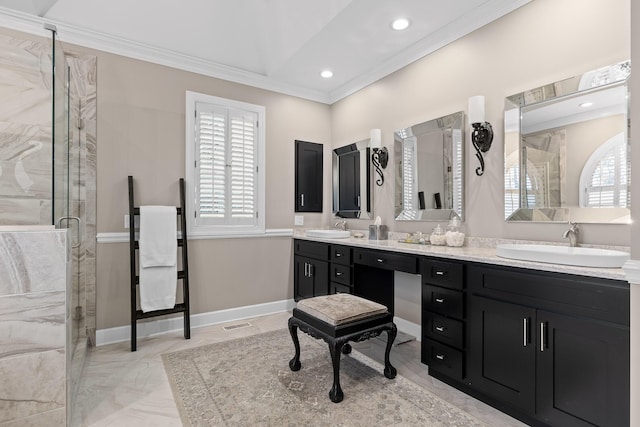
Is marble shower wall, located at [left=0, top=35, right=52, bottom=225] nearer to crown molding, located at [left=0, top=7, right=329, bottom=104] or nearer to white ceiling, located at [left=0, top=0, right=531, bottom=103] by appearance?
crown molding, located at [left=0, top=7, right=329, bottom=104]

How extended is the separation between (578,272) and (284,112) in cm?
325

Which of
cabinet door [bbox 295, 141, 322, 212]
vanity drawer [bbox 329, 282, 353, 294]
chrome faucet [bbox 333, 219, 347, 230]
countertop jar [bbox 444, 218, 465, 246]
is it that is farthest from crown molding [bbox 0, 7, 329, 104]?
countertop jar [bbox 444, 218, 465, 246]

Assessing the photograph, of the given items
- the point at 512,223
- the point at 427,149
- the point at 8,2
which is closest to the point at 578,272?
the point at 512,223

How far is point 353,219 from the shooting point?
12.6 ft

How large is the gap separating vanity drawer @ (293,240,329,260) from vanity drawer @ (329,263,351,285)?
167 millimetres

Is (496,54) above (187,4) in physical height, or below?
below

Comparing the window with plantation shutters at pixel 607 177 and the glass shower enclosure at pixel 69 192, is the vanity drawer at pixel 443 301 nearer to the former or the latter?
the window with plantation shutters at pixel 607 177

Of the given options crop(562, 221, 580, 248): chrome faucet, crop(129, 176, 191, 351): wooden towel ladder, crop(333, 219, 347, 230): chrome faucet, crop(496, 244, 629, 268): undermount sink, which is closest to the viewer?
crop(496, 244, 629, 268): undermount sink

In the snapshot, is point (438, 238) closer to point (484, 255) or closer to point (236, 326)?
point (484, 255)

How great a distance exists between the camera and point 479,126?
2447 mm

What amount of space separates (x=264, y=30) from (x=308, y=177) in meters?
1.66

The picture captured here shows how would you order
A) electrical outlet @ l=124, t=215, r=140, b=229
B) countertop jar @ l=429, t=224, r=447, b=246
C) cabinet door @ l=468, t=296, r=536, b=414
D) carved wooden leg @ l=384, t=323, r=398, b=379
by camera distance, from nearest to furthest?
cabinet door @ l=468, t=296, r=536, b=414, carved wooden leg @ l=384, t=323, r=398, b=379, countertop jar @ l=429, t=224, r=447, b=246, electrical outlet @ l=124, t=215, r=140, b=229

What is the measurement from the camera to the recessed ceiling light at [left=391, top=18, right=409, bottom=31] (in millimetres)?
2631

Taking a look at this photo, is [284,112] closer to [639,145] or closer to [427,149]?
[427,149]
